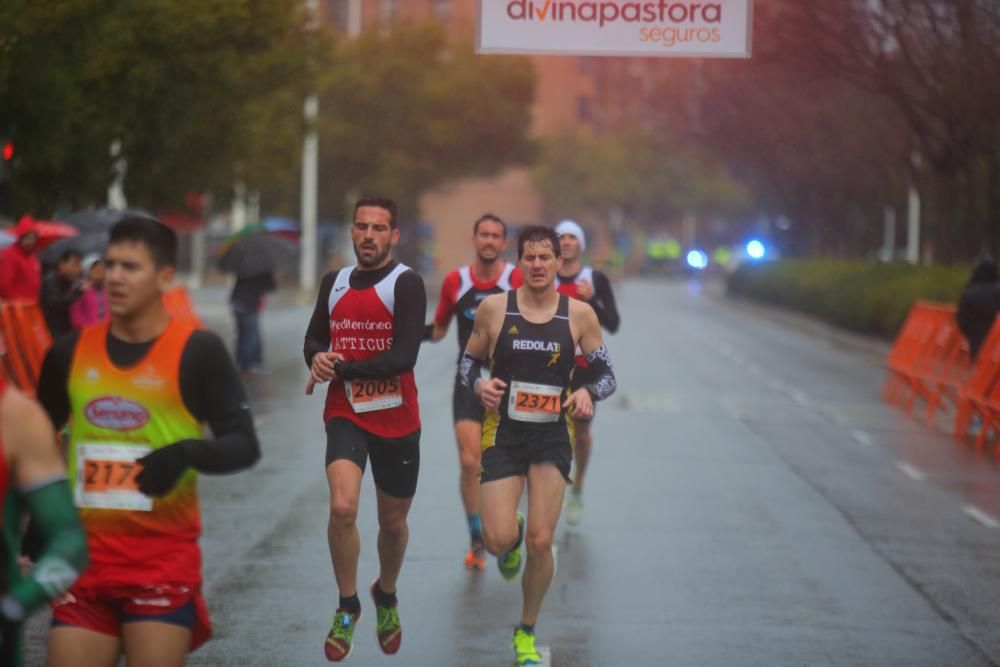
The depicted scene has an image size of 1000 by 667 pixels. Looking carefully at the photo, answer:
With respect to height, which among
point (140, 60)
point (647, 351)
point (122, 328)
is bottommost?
point (647, 351)

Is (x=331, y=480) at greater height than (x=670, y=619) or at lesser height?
greater

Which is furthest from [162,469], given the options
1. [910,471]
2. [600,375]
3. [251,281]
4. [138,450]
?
[251,281]

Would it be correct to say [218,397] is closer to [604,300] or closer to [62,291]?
[604,300]

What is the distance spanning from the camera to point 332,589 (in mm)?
9289

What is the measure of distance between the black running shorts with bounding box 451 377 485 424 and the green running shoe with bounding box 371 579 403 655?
226 centimetres

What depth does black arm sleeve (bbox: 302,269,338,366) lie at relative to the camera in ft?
24.8

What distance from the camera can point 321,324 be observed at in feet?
24.9

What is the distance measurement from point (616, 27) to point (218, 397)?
200 inches

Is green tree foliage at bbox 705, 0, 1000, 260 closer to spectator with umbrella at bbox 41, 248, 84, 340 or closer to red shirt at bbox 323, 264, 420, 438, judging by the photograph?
spectator with umbrella at bbox 41, 248, 84, 340

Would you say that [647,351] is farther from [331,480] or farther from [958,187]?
[331,480]

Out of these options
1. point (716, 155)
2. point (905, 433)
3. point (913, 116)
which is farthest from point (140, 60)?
point (716, 155)

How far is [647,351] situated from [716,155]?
3364 cm

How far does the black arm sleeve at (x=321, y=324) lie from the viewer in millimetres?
7562

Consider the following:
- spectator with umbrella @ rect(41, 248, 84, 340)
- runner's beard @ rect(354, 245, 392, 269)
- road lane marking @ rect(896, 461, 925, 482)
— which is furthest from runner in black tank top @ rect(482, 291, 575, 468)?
spectator with umbrella @ rect(41, 248, 84, 340)
